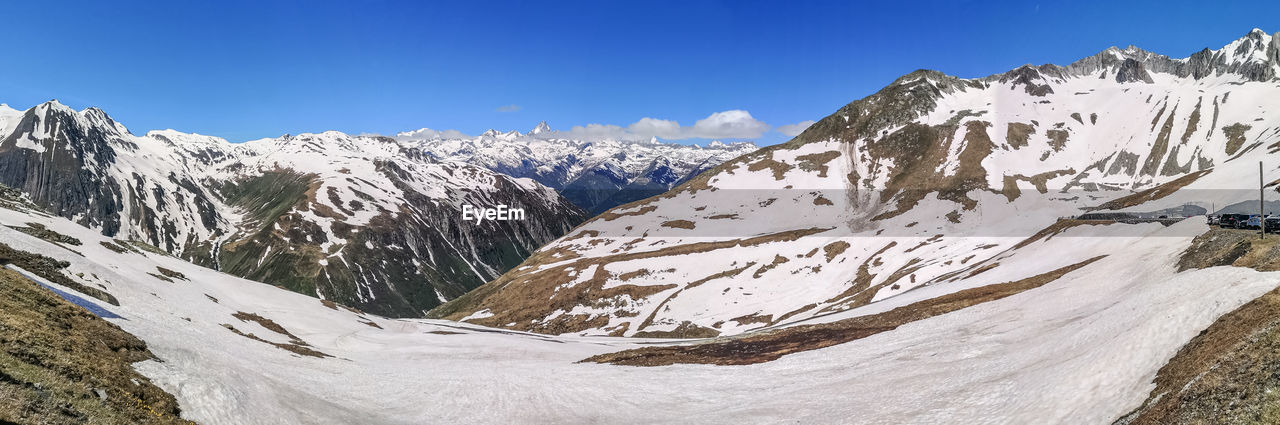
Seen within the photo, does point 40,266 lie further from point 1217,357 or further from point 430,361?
point 1217,357

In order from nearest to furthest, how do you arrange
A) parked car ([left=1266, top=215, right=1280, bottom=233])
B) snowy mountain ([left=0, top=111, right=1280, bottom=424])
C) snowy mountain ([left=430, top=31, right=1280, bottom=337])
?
snowy mountain ([left=0, top=111, right=1280, bottom=424]), parked car ([left=1266, top=215, right=1280, bottom=233]), snowy mountain ([left=430, top=31, right=1280, bottom=337])

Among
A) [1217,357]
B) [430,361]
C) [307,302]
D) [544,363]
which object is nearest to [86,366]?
[430,361]

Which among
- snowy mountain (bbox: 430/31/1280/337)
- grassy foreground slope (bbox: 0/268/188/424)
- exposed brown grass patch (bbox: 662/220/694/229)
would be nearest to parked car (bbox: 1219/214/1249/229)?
snowy mountain (bbox: 430/31/1280/337)

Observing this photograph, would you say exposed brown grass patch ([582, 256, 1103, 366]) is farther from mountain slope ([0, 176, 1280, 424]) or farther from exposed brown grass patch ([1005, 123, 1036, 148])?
exposed brown grass patch ([1005, 123, 1036, 148])

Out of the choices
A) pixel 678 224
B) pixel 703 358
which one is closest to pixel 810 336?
pixel 703 358

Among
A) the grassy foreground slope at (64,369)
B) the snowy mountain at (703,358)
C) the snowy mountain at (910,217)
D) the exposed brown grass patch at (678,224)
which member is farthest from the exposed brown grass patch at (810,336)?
the exposed brown grass patch at (678,224)

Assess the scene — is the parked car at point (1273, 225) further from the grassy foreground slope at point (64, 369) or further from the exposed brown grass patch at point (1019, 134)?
the exposed brown grass patch at point (1019, 134)

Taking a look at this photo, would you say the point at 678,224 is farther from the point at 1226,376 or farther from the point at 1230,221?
the point at 1226,376

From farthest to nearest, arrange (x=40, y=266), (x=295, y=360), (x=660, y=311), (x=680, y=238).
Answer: (x=680, y=238), (x=660, y=311), (x=295, y=360), (x=40, y=266)
